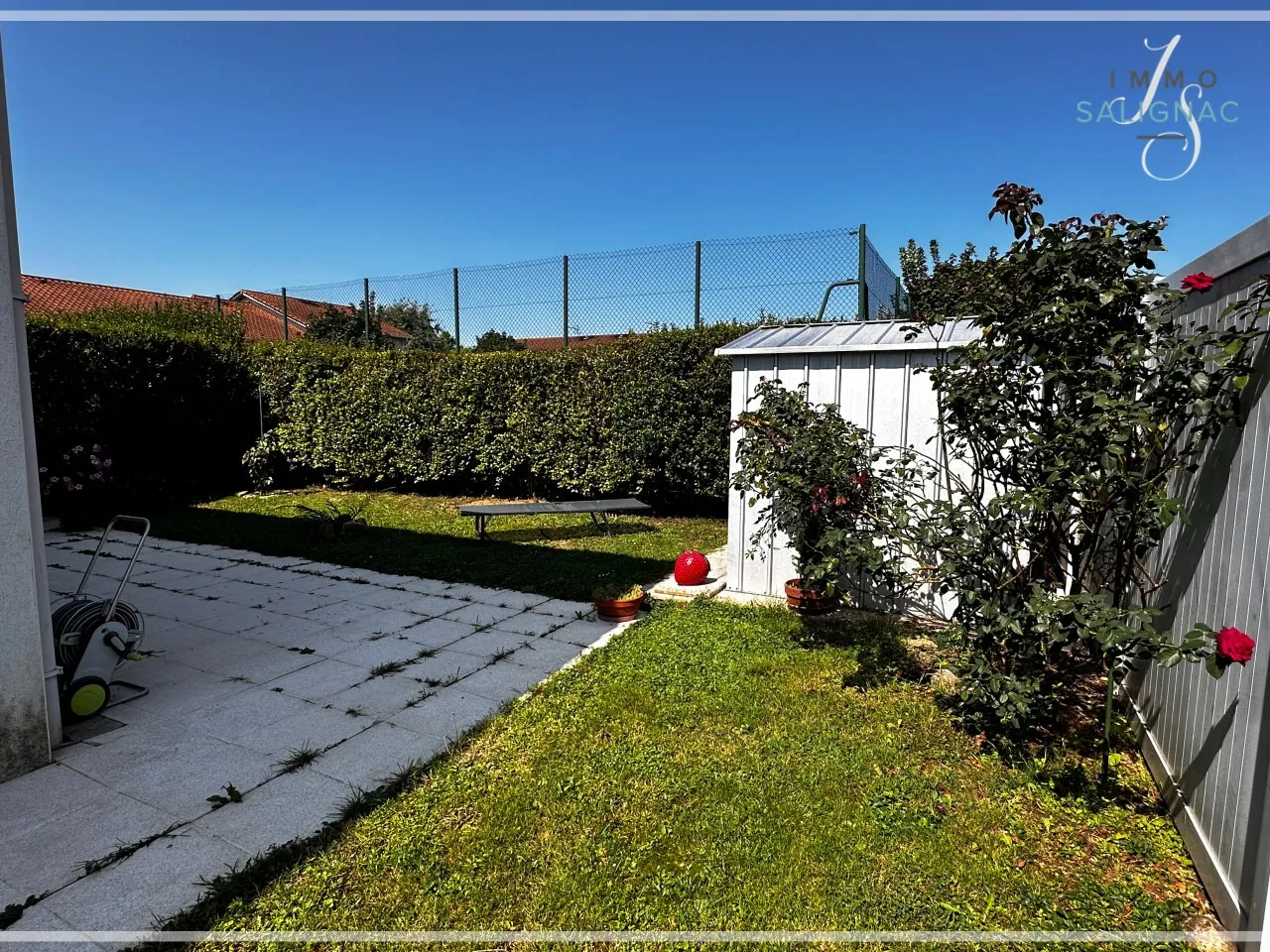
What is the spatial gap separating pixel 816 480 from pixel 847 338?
1278mm

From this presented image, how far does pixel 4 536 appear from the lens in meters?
2.73

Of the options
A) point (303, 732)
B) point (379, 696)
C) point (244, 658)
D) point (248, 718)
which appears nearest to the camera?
point (303, 732)

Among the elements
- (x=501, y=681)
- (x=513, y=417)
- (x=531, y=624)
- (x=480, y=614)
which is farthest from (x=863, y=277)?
(x=501, y=681)

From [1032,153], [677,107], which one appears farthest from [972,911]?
[677,107]

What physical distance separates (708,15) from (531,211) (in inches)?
426

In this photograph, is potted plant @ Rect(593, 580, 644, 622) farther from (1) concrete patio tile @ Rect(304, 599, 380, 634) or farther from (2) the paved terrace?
(1) concrete patio tile @ Rect(304, 599, 380, 634)

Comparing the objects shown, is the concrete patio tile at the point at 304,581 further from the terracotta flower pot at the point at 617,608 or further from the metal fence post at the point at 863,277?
the metal fence post at the point at 863,277

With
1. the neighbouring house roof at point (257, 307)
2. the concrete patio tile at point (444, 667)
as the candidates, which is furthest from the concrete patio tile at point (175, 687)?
the neighbouring house roof at point (257, 307)

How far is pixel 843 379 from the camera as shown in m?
4.53

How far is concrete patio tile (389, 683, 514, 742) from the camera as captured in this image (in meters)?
3.21

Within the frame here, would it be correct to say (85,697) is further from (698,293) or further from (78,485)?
(698,293)

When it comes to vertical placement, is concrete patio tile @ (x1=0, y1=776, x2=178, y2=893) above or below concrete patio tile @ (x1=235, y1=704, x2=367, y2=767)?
below

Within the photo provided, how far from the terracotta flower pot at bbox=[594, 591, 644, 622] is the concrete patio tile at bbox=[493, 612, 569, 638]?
30 centimetres

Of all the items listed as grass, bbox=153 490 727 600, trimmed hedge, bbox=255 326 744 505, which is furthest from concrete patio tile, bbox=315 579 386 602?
trimmed hedge, bbox=255 326 744 505
